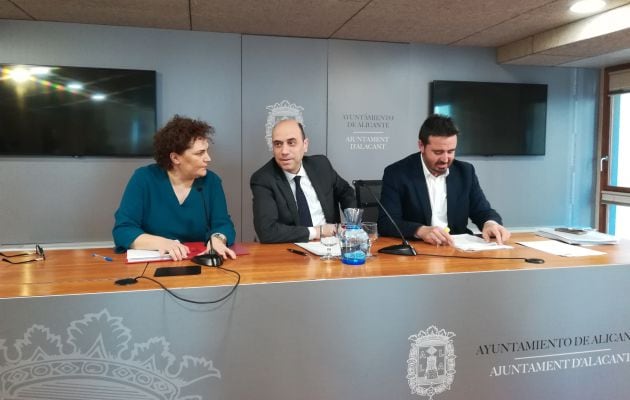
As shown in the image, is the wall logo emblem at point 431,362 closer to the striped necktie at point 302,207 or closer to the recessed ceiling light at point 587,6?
the striped necktie at point 302,207

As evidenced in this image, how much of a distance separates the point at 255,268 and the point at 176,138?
0.87 m

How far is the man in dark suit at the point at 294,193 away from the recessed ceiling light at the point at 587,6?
199 centimetres

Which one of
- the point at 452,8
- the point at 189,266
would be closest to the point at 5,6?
the point at 189,266

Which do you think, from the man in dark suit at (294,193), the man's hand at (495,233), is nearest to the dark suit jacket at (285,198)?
the man in dark suit at (294,193)

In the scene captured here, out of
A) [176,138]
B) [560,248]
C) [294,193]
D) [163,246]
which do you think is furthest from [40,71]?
[560,248]

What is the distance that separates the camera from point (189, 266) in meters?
1.61

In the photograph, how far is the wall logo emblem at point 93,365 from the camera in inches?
48.8

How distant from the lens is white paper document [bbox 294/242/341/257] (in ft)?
5.96

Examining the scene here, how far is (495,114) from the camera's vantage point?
14.6 ft

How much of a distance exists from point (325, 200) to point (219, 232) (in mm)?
726

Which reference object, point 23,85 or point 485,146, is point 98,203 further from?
point 485,146

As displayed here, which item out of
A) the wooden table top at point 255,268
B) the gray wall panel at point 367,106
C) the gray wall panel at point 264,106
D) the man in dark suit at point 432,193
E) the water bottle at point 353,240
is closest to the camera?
the wooden table top at point 255,268

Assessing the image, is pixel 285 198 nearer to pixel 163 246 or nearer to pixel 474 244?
pixel 163 246

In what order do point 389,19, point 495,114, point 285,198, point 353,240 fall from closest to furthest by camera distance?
point 353,240 → point 285,198 → point 389,19 → point 495,114
